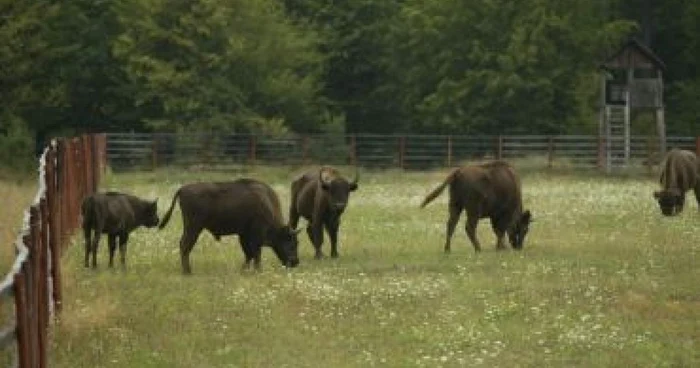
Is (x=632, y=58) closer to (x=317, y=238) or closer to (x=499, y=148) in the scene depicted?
(x=499, y=148)

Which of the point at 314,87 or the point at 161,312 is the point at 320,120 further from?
the point at 161,312

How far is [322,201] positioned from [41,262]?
10302 millimetres

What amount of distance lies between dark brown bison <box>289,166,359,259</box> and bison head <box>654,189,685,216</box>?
343 inches

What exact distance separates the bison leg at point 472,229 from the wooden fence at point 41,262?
6413 mm

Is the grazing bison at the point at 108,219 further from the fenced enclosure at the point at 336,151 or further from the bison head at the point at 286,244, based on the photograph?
the fenced enclosure at the point at 336,151

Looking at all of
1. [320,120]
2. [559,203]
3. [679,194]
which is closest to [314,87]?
[320,120]

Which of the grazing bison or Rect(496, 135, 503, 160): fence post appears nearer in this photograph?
the grazing bison

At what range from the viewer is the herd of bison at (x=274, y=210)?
19219 millimetres

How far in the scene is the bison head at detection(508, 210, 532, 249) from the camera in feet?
72.6

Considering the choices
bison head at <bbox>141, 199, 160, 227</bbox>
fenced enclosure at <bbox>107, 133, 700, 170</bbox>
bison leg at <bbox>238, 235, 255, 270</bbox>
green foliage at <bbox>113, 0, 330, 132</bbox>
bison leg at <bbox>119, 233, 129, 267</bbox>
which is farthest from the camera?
green foliage at <bbox>113, 0, 330, 132</bbox>

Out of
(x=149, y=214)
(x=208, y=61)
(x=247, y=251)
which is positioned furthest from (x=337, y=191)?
(x=208, y=61)

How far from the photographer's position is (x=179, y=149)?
52375mm

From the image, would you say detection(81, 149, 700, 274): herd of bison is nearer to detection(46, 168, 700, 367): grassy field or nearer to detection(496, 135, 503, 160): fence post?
detection(46, 168, 700, 367): grassy field

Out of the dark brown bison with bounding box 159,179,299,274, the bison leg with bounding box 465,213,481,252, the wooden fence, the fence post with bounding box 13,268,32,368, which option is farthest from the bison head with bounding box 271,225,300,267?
the fence post with bounding box 13,268,32,368
